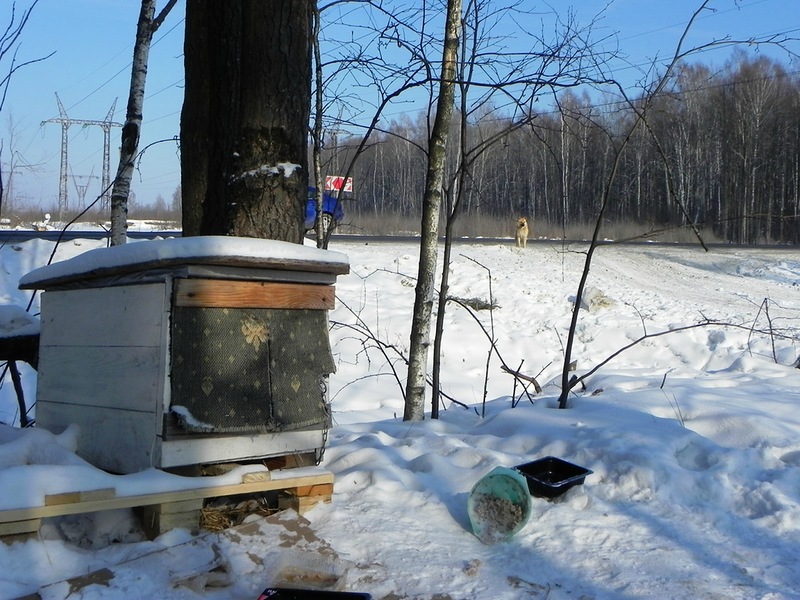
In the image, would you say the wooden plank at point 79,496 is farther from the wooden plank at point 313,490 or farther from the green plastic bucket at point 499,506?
the green plastic bucket at point 499,506

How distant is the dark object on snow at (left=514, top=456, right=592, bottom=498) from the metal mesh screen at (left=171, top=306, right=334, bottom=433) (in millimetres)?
1057

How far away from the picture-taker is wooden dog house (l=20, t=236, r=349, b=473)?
2967 millimetres

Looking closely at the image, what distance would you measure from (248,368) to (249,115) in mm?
1283

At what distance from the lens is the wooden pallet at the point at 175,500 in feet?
8.67

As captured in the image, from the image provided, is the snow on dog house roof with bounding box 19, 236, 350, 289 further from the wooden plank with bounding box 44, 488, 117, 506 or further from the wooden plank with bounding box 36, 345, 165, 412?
the wooden plank with bounding box 44, 488, 117, 506

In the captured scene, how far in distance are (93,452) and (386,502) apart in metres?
1.34

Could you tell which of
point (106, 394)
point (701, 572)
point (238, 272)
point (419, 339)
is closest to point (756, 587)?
point (701, 572)

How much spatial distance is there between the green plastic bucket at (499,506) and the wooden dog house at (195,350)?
2.53 ft

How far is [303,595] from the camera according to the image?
2.42 meters

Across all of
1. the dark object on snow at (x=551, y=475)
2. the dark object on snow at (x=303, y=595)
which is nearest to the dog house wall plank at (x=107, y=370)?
the dark object on snow at (x=303, y=595)

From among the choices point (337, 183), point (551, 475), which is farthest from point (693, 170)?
point (551, 475)

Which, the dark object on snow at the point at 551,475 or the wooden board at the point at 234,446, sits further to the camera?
the dark object on snow at the point at 551,475

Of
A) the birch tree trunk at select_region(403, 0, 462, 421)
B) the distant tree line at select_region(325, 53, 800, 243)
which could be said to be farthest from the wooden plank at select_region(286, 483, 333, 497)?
the distant tree line at select_region(325, 53, 800, 243)

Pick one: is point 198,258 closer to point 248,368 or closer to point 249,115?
point 248,368
